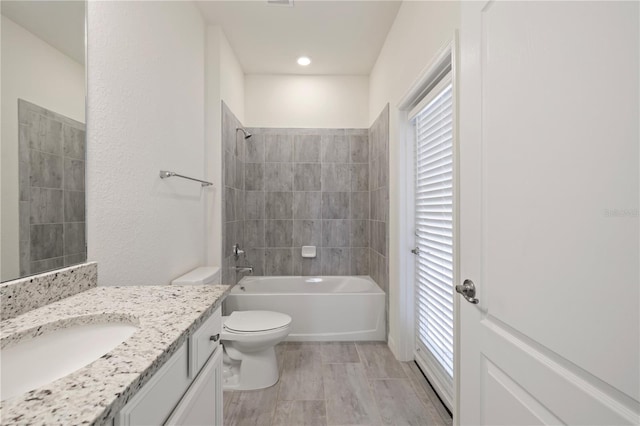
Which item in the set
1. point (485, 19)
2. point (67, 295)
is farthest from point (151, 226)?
point (485, 19)

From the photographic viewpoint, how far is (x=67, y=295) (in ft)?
3.39

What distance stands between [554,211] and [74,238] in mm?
1532

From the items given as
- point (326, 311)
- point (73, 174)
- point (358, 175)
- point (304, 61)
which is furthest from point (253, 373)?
point (304, 61)

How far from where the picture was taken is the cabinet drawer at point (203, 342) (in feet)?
2.86

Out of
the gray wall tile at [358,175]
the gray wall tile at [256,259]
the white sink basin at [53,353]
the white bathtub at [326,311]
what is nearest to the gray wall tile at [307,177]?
the gray wall tile at [358,175]

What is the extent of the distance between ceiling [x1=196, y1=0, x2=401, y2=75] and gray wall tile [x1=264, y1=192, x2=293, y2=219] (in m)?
1.40

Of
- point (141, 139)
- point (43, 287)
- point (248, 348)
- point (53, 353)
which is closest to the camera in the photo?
point (53, 353)

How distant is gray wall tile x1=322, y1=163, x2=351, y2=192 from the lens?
11.3 ft

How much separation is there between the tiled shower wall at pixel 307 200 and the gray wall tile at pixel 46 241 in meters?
2.32

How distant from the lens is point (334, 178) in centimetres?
343

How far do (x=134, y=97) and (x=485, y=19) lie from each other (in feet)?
4.93

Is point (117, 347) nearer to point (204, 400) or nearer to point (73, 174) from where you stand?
point (204, 400)

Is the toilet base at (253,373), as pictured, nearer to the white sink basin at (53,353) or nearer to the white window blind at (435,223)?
the white window blind at (435,223)

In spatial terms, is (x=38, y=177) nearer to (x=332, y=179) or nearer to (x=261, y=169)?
(x=261, y=169)
